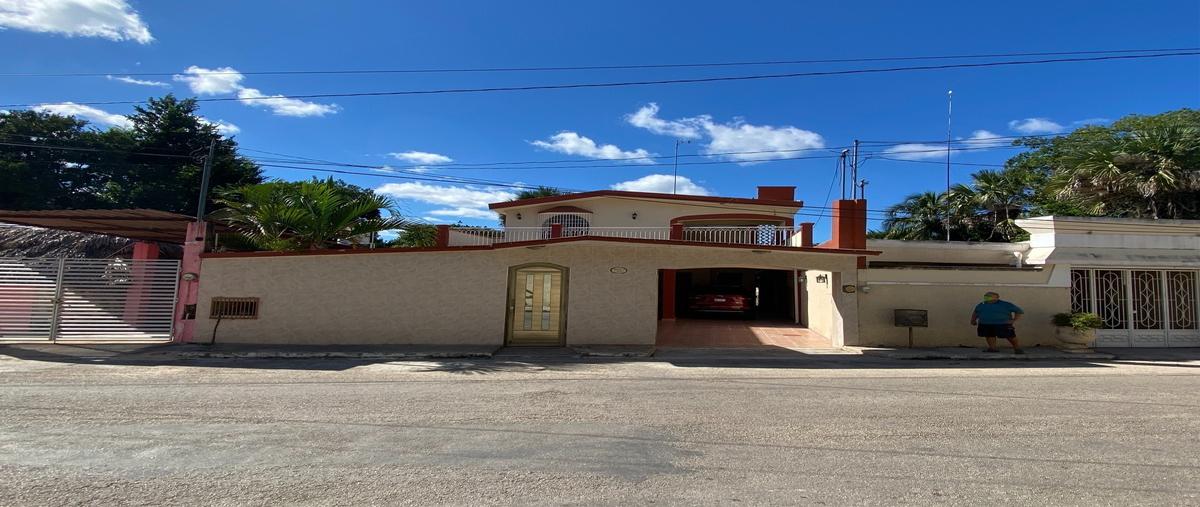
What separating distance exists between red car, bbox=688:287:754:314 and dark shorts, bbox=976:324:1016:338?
6.87 metres

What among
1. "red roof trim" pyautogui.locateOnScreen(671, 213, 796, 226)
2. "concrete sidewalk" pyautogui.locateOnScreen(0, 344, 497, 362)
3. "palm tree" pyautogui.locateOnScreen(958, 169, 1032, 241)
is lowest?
"concrete sidewalk" pyautogui.locateOnScreen(0, 344, 497, 362)

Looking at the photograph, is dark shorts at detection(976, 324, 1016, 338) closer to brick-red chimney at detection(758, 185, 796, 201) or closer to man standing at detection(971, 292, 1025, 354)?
man standing at detection(971, 292, 1025, 354)

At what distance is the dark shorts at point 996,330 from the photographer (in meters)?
11.5

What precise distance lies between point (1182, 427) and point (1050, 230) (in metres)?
9.26

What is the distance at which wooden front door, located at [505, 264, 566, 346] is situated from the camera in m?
12.7

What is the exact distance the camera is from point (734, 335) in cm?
1411

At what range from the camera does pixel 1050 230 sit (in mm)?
12758

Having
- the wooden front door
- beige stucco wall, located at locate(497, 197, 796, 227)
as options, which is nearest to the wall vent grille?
the wooden front door

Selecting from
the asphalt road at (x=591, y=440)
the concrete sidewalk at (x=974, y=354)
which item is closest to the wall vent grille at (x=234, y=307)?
the asphalt road at (x=591, y=440)

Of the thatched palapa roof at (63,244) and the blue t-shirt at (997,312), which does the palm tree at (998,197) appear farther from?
the thatched palapa roof at (63,244)

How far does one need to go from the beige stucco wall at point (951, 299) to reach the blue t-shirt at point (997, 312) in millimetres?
986

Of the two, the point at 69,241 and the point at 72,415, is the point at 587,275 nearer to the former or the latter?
the point at 72,415

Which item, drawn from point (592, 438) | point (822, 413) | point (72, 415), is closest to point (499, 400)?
point (592, 438)

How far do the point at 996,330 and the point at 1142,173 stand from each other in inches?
322
